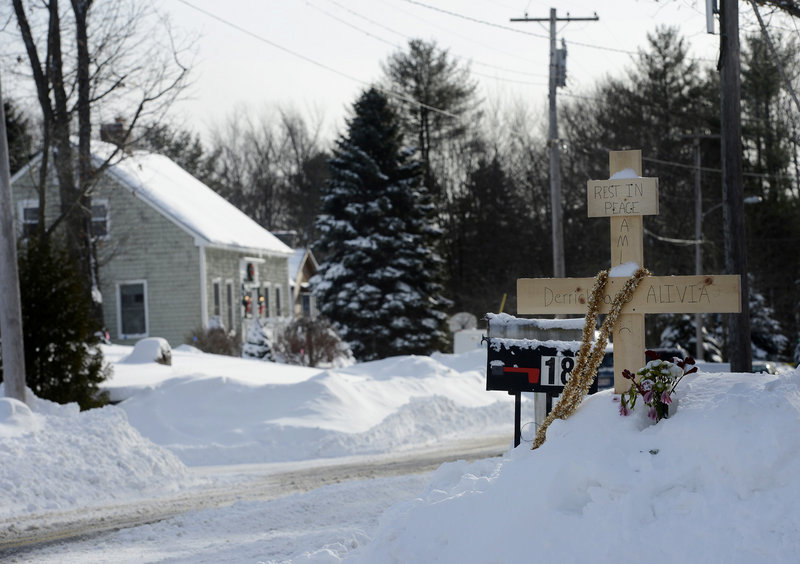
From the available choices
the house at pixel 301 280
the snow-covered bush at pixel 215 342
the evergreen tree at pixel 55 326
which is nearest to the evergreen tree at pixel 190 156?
the house at pixel 301 280

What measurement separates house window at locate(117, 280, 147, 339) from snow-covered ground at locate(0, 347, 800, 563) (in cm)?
1749

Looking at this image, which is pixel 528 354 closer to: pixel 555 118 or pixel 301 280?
pixel 555 118

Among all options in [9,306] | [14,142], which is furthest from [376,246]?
[9,306]

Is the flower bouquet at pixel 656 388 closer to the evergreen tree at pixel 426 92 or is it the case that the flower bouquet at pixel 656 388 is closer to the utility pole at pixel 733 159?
the utility pole at pixel 733 159

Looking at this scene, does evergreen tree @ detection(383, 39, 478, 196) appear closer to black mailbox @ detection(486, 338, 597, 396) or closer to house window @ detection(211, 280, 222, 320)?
house window @ detection(211, 280, 222, 320)

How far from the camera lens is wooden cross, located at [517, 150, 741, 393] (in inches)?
261

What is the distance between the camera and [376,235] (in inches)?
1447

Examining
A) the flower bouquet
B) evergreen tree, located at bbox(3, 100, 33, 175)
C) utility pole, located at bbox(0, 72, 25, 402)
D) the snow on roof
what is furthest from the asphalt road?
evergreen tree, located at bbox(3, 100, 33, 175)

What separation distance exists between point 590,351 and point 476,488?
1.45 metres

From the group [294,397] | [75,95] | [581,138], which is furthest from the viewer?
[581,138]

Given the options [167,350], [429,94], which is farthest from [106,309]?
[429,94]

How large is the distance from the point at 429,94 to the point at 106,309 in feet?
71.6

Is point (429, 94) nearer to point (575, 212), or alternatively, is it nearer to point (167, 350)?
point (575, 212)

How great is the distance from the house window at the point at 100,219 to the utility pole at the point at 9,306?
64.3 feet
